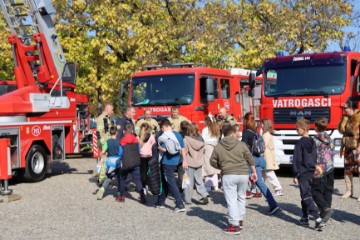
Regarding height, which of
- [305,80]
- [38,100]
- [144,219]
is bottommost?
[144,219]

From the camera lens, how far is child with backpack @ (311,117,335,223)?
7.77 m

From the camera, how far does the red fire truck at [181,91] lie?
45.0 ft

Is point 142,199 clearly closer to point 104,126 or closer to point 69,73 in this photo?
point 104,126

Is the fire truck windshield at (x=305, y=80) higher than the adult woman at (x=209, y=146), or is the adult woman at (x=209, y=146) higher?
the fire truck windshield at (x=305, y=80)

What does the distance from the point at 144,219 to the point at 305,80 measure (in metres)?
6.05

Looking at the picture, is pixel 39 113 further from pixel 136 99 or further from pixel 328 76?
pixel 328 76

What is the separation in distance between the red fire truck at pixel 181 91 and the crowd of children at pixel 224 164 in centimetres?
148

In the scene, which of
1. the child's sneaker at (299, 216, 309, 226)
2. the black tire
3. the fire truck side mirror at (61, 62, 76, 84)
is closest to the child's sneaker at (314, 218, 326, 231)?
the child's sneaker at (299, 216, 309, 226)

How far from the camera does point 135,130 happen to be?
482 inches

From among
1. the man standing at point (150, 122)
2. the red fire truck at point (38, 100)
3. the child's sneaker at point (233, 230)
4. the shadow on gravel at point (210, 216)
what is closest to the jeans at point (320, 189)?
the child's sneaker at point (233, 230)

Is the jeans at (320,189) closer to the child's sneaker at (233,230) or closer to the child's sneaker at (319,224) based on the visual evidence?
the child's sneaker at (319,224)

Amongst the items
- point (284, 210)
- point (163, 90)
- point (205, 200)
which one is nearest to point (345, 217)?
point (284, 210)

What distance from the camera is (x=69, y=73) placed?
1508cm

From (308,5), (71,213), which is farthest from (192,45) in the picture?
(71,213)
